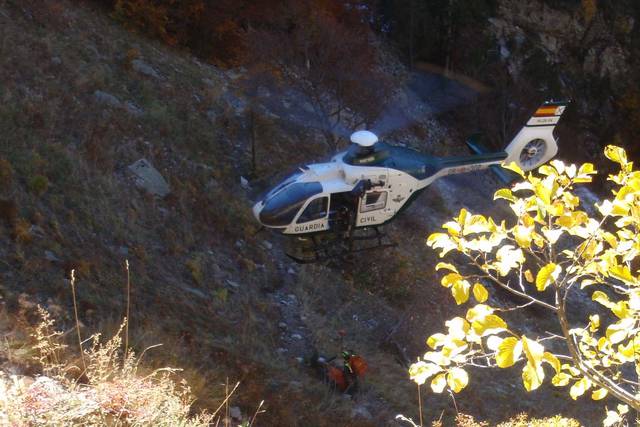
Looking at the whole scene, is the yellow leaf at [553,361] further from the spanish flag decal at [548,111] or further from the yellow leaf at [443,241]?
the spanish flag decal at [548,111]

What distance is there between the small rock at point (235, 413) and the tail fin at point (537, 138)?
939 cm

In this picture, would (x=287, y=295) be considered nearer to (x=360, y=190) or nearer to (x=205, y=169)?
(x=360, y=190)

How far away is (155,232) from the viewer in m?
11.2

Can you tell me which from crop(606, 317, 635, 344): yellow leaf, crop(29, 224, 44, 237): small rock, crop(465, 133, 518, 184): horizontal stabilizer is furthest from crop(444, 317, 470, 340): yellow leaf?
crop(465, 133, 518, 184): horizontal stabilizer

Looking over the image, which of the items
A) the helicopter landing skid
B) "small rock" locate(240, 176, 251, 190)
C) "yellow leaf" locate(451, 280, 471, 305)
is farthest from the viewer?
"small rock" locate(240, 176, 251, 190)

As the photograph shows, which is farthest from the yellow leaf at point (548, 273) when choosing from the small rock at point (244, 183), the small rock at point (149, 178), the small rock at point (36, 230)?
the small rock at point (244, 183)

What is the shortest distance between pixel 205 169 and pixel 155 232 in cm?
310

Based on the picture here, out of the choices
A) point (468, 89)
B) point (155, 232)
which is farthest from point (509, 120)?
point (155, 232)

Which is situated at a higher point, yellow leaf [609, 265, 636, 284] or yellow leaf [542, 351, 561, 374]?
yellow leaf [609, 265, 636, 284]

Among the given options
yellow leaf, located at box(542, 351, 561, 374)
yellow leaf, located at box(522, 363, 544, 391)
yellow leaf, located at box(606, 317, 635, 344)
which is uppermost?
yellow leaf, located at box(522, 363, 544, 391)

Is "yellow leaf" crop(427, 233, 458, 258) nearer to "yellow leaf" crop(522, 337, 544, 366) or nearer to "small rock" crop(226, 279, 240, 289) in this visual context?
"yellow leaf" crop(522, 337, 544, 366)

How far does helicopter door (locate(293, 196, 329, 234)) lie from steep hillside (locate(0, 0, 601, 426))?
4.14 feet

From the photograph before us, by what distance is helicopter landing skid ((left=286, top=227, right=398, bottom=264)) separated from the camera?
1223cm

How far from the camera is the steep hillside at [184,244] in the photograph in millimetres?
8023
